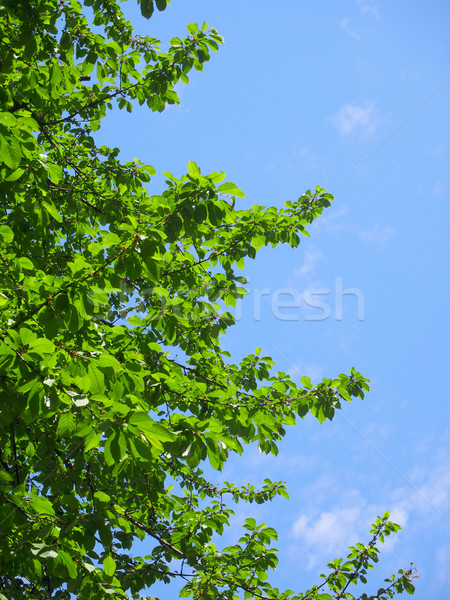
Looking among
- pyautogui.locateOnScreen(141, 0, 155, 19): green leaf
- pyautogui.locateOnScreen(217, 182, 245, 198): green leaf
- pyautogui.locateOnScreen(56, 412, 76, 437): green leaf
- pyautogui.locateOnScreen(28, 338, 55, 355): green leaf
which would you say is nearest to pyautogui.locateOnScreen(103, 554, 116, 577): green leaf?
pyautogui.locateOnScreen(56, 412, 76, 437): green leaf

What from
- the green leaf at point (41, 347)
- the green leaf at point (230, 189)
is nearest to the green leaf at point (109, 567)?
the green leaf at point (41, 347)

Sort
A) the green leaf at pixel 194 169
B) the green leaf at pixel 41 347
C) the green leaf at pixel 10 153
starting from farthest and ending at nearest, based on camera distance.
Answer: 1. the green leaf at pixel 194 169
2. the green leaf at pixel 10 153
3. the green leaf at pixel 41 347

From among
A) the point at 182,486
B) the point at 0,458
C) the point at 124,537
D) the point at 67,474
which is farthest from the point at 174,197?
the point at 182,486

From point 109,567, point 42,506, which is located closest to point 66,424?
point 42,506

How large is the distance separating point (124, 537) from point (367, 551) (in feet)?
9.83

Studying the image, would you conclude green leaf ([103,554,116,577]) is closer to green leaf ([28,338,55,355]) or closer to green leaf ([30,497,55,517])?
green leaf ([30,497,55,517])

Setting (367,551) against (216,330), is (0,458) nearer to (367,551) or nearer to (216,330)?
(216,330)

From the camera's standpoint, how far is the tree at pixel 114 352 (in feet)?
7.38

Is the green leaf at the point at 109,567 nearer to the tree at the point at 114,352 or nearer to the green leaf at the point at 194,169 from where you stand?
the tree at the point at 114,352

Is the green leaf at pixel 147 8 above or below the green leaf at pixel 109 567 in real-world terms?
above

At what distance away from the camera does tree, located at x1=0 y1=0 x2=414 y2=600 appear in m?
2.25

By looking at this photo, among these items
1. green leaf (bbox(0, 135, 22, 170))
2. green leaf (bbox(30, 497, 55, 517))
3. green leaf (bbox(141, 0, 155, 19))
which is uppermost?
green leaf (bbox(141, 0, 155, 19))

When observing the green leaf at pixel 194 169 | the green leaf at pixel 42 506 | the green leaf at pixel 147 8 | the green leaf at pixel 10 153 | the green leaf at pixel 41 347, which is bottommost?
the green leaf at pixel 42 506

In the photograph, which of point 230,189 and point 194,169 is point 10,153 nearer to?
point 194,169
